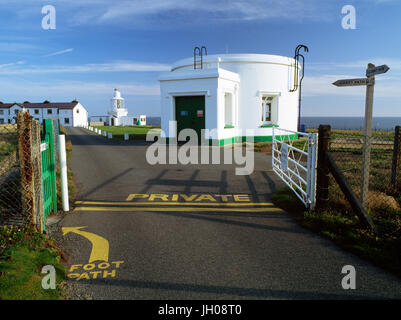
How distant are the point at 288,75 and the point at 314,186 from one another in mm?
16707

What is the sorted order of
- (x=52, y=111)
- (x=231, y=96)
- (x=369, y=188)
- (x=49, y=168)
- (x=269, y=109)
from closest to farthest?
(x=49, y=168) < (x=369, y=188) < (x=231, y=96) < (x=269, y=109) < (x=52, y=111)

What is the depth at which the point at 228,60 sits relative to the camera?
2023cm

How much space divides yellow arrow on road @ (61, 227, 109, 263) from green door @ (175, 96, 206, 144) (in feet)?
45.7

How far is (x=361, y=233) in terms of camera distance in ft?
16.7

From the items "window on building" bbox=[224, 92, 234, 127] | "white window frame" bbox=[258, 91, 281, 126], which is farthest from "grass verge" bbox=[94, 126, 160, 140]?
"white window frame" bbox=[258, 91, 281, 126]

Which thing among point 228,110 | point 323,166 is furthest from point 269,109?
point 323,166

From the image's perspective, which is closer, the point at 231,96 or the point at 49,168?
the point at 49,168

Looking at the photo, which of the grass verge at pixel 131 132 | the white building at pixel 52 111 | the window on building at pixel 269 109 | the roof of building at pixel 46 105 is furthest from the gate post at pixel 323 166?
the roof of building at pixel 46 105

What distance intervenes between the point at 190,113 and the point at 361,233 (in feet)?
49.4

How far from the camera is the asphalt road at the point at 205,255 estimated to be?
364cm

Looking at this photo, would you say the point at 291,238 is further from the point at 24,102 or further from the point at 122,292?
the point at 24,102

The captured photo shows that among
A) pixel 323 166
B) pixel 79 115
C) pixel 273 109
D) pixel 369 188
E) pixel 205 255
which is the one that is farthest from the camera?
pixel 79 115

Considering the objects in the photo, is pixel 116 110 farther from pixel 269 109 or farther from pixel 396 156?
pixel 396 156

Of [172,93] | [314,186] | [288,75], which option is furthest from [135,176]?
[288,75]
